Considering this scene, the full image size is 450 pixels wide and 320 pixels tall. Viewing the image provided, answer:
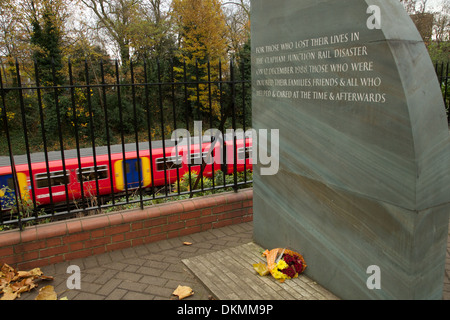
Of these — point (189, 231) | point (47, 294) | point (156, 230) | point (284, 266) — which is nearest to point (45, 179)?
point (156, 230)

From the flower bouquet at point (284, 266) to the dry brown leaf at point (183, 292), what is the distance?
0.69 m

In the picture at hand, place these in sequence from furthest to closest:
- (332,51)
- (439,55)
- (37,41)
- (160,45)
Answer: (160,45) < (37,41) < (439,55) < (332,51)

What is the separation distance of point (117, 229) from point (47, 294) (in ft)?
3.66

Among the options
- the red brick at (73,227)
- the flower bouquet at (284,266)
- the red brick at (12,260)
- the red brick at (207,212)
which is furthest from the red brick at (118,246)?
the flower bouquet at (284,266)

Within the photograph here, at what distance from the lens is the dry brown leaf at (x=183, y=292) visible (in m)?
3.13

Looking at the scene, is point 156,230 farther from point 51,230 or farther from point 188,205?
point 51,230

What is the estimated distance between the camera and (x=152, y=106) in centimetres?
2142

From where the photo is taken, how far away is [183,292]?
3.18 meters

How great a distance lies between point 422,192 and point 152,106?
2026cm

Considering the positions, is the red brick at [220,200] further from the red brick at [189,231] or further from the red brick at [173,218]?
the red brick at [173,218]

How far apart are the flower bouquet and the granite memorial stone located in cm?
8

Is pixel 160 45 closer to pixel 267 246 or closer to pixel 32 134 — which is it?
pixel 32 134

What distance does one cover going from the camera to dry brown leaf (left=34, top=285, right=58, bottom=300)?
123 inches
